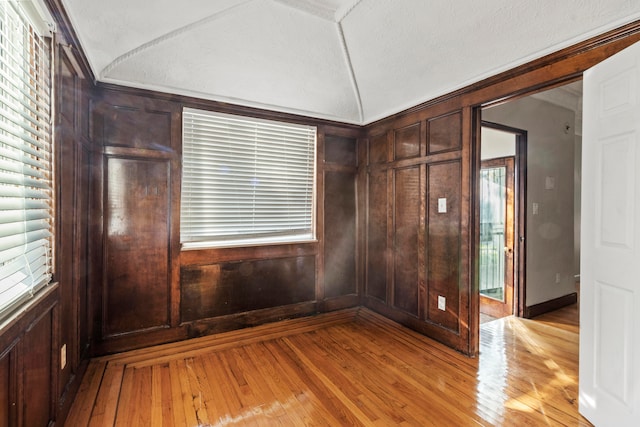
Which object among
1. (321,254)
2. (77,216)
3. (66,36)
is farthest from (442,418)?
(66,36)

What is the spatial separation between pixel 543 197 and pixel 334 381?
10.5 feet

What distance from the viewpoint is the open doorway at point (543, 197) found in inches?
138

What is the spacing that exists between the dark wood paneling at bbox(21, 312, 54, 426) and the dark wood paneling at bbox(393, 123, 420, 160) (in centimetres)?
301

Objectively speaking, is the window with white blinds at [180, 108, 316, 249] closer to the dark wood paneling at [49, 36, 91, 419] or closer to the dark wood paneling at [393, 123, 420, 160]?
the dark wood paneling at [49, 36, 91, 419]

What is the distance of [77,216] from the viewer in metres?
2.09

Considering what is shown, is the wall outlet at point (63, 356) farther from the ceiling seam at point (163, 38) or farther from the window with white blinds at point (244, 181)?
the ceiling seam at point (163, 38)

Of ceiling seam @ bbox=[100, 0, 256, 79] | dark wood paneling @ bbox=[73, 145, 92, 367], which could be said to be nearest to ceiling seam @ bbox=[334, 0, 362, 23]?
ceiling seam @ bbox=[100, 0, 256, 79]

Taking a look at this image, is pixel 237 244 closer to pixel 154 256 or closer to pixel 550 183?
pixel 154 256

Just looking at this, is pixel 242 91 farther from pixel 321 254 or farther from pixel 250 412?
pixel 250 412

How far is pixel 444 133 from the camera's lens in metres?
2.84

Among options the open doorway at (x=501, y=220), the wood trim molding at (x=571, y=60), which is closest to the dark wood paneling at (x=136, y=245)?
the wood trim molding at (x=571, y=60)

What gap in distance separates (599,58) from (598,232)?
3.42ft

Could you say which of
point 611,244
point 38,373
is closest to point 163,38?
point 38,373

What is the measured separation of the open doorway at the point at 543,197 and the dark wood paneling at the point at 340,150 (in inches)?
59.6
